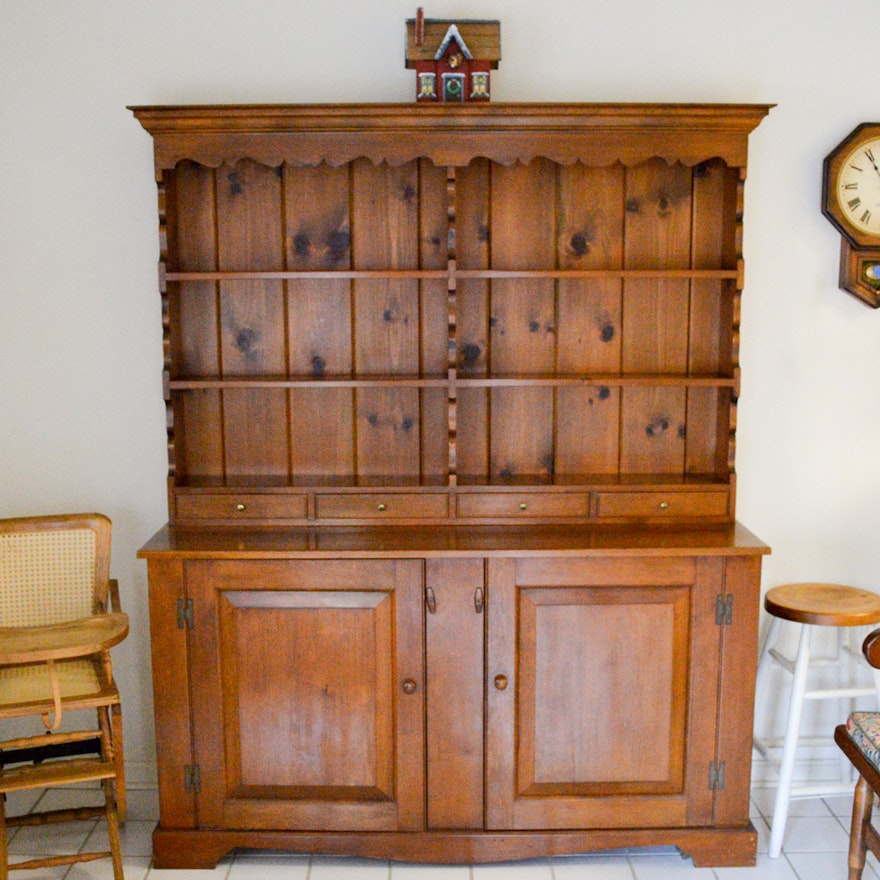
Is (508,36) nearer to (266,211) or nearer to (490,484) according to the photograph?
(266,211)

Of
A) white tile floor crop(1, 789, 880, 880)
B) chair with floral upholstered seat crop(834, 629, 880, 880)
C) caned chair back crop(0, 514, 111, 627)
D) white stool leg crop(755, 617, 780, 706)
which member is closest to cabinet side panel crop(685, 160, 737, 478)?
white stool leg crop(755, 617, 780, 706)

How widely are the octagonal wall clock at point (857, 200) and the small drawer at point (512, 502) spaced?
3.71 ft

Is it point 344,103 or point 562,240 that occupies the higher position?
point 344,103

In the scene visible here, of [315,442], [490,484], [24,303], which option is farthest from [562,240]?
[24,303]

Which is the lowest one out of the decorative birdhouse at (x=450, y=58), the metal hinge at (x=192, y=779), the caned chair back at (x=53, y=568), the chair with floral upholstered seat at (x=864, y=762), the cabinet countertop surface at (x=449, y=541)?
the metal hinge at (x=192, y=779)

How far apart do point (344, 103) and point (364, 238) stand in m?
0.42

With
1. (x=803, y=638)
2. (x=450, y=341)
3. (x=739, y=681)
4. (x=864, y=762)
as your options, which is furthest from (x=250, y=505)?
(x=864, y=762)

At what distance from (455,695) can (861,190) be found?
2.00 m

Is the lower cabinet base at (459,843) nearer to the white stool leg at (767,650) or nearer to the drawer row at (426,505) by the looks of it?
the white stool leg at (767,650)

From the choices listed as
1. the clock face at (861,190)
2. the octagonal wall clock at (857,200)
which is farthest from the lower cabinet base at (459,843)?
the clock face at (861,190)

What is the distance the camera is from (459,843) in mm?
2926

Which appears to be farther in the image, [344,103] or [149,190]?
[149,190]

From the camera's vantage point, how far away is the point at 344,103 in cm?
294

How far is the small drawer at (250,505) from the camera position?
310cm
